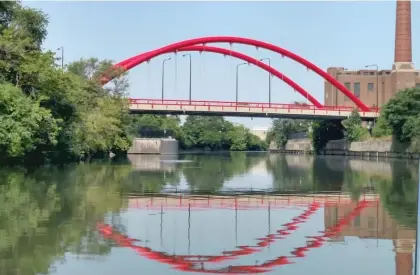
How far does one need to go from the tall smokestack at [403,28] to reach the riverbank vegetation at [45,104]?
132 ft

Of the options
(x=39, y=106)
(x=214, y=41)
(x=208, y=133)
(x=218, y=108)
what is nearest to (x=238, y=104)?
(x=218, y=108)

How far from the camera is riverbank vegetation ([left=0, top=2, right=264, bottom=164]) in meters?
33.4

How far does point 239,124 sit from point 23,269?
6604 inches

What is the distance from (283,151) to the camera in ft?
441

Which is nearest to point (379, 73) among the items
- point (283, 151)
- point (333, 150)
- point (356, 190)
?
point (333, 150)

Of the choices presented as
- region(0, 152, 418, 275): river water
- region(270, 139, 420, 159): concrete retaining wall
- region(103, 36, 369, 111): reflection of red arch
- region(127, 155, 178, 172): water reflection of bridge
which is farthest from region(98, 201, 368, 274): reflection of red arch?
region(103, 36, 369, 111): reflection of red arch

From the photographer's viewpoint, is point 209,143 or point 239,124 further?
point 239,124

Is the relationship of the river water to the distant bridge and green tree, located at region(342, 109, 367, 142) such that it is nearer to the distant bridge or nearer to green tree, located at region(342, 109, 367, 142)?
the distant bridge

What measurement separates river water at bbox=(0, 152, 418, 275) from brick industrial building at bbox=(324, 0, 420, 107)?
230 feet

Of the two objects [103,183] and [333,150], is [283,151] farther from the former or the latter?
[103,183]

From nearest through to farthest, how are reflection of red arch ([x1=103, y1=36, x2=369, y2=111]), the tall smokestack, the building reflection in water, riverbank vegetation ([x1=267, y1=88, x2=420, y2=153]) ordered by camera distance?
the building reflection in water
riverbank vegetation ([x1=267, y1=88, x2=420, y2=153])
reflection of red arch ([x1=103, y1=36, x2=369, y2=111])
the tall smokestack

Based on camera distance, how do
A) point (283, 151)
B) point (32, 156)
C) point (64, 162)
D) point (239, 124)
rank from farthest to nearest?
point (239, 124), point (283, 151), point (64, 162), point (32, 156)

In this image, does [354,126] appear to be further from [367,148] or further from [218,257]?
[218,257]

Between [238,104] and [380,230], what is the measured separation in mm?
64262
